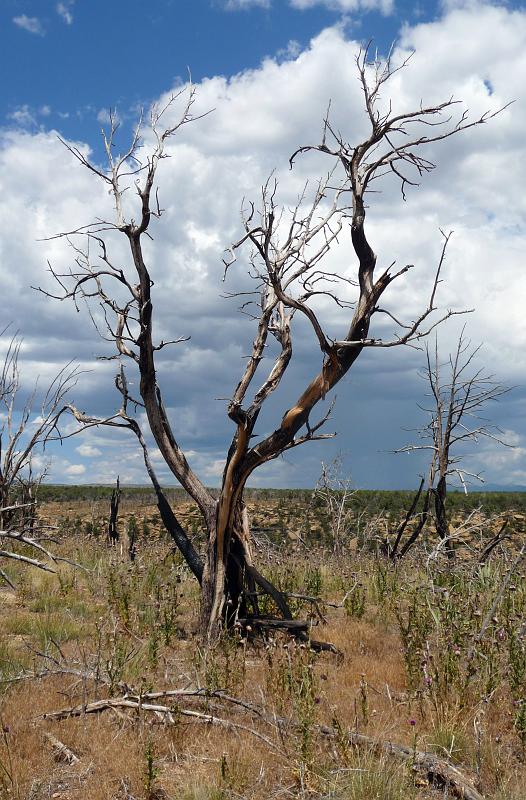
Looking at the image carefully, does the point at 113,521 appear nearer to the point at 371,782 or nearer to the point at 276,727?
the point at 276,727

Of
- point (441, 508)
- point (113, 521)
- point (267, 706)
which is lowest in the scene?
point (267, 706)

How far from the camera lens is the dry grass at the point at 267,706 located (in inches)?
163

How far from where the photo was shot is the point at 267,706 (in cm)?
548

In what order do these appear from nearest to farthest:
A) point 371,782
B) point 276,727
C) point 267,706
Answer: point 371,782 < point 276,727 < point 267,706

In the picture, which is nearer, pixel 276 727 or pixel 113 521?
pixel 276 727

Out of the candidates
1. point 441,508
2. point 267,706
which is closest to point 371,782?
point 267,706

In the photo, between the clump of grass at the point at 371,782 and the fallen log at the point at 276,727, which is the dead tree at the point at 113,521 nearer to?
the fallen log at the point at 276,727

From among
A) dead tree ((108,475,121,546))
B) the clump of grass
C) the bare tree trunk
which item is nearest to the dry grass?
the clump of grass

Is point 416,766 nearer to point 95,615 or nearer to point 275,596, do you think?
point 275,596

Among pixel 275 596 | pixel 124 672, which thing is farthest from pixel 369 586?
pixel 124 672

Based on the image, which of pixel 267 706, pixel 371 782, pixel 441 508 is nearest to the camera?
pixel 371 782

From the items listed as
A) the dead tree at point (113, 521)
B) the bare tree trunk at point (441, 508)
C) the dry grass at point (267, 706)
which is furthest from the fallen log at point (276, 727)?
the dead tree at point (113, 521)

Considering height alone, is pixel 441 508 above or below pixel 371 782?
above

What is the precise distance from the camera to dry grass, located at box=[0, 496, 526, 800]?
4.14 metres
